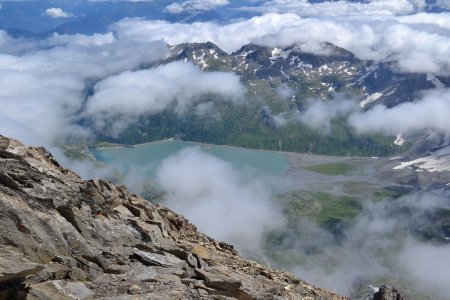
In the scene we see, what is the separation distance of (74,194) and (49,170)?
220 inches

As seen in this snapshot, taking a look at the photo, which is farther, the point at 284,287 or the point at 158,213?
the point at 158,213

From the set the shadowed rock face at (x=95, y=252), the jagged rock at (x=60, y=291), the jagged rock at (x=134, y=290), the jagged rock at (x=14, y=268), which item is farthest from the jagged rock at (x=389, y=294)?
the jagged rock at (x=14, y=268)

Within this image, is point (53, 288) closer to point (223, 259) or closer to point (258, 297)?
point (258, 297)

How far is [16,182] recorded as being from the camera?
32500 mm

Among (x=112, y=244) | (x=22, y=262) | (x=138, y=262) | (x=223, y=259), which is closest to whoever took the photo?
(x=22, y=262)

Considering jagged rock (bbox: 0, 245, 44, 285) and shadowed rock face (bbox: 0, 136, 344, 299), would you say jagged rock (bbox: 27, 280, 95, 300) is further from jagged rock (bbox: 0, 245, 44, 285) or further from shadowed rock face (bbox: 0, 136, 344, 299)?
jagged rock (bbox: 0, 245, 44, 285)

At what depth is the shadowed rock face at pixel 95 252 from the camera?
87.1 ft

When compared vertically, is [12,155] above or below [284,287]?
above

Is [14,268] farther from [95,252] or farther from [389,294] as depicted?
[389,294]

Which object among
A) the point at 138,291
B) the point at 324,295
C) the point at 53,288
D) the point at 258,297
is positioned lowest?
the point at 324,295

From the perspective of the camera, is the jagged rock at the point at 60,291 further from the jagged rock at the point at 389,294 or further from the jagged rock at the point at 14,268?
the jagged rock at the point at 389,294

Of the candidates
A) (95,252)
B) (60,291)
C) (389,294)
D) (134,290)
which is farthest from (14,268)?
(389,294)

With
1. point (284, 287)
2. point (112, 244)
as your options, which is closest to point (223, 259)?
point (284, 287)

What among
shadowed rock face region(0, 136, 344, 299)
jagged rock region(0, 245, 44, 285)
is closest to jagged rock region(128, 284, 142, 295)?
shadowed rock face region(0, 136, 344, 299)
